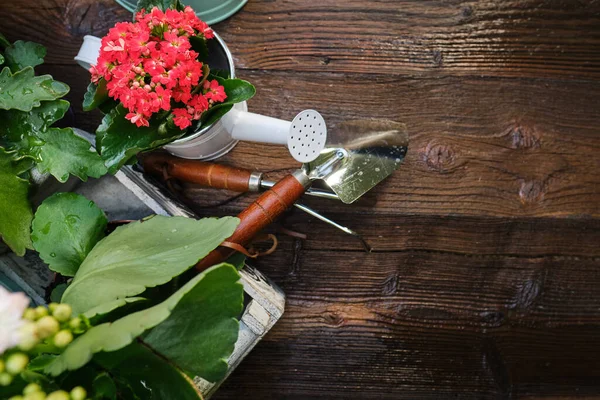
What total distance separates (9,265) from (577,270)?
3.12 feet

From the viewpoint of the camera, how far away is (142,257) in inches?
25.5

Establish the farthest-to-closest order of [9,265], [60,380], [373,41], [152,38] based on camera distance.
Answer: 1. [373,41]
2. [9,265]
3. [152,38]
4. [60,380]

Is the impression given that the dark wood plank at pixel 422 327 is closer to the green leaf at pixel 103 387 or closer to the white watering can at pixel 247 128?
the white watering can at pixel 247 128

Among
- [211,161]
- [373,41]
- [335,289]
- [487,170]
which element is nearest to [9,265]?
[211,161]

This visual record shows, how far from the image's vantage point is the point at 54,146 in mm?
800

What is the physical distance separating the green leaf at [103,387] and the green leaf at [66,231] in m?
0.19

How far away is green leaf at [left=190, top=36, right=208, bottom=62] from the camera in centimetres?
79

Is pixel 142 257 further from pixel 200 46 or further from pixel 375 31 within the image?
pixel 375 31

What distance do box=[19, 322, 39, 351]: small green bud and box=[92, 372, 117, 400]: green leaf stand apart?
0.09m

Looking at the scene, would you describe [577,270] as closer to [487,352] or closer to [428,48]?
[487,352]

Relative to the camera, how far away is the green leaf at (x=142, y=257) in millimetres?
612

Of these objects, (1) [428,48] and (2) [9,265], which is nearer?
(2) [9,265]

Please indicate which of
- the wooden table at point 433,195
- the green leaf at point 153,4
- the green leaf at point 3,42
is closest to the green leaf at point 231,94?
the green leaf at point 153,4

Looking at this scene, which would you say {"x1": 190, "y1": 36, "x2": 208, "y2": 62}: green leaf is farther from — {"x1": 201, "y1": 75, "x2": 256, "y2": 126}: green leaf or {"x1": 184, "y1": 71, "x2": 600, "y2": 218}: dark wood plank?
{"x1": 184, "y1": 71, "x2": 600, "y2": 218}: dark wood plank
